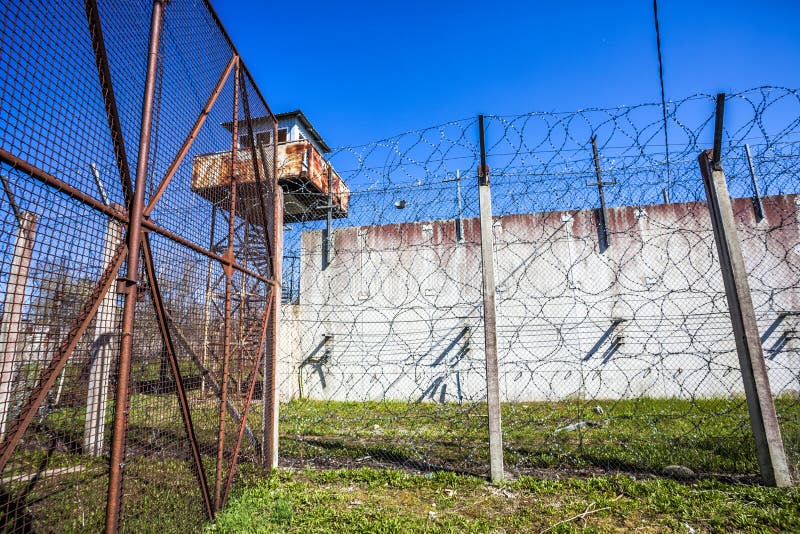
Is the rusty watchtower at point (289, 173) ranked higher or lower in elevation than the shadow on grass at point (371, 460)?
higher

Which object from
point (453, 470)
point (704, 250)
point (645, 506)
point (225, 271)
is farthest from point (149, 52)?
point (704, 250)

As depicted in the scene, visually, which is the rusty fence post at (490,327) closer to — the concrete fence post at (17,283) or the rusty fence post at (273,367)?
the rusty fence post at (273,367)

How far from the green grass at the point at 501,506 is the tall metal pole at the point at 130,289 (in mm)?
1028

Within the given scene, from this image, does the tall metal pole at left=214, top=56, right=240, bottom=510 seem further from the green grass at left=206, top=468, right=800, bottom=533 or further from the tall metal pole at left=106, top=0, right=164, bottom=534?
the tall metal pole at left=106, top=0, right=164, bottom=534

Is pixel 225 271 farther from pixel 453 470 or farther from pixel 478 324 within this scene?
pixel 478 324

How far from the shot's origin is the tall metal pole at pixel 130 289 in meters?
1.79

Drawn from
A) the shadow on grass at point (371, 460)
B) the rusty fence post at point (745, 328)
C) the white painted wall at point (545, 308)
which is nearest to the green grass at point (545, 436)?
the shadow on grass at point (371, 460)

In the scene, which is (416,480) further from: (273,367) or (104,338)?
(104,338)

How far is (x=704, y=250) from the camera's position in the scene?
269 inches

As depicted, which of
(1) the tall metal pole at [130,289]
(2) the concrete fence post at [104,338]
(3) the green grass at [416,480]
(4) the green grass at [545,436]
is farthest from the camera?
(4) the green grass at [545,436]

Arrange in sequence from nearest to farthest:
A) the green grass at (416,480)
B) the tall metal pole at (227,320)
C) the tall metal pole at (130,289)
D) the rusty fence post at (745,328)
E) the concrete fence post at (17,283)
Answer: the concrete fence post at (17,283) → the tall metal pole at (130,289) → the green grass at (416,480) → the tall metal pole at (227,320) → the rusty fence post at (745,328)

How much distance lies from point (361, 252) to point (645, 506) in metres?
5.87

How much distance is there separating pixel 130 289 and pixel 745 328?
4627 mm

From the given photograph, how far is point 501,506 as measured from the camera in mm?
2928
